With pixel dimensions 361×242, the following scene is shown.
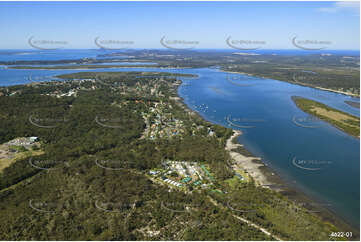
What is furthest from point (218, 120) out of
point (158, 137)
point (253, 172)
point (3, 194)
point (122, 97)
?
point (3, 194)

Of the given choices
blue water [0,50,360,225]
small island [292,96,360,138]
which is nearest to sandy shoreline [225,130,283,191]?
blue water [0,50,360,225]

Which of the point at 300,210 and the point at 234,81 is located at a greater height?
the point at 234,81

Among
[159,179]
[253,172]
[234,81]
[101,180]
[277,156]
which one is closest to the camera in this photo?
[101,180]

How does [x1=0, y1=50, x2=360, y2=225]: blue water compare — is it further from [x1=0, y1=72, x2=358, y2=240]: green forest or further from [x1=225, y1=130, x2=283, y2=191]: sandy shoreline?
[x1=0, y1=72, x2=358, y2=240]: green forest

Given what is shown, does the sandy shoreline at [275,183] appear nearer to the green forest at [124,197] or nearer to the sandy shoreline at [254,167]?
the sandy shoreline at [254,167]

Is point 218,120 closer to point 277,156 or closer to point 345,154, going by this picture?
point 277,156

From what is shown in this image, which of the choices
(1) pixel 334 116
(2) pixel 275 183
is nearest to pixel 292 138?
(2) pixel 275 183

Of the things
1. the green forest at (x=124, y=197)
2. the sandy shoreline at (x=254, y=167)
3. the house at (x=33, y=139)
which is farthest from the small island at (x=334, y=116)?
the house at (x=33, y=139)

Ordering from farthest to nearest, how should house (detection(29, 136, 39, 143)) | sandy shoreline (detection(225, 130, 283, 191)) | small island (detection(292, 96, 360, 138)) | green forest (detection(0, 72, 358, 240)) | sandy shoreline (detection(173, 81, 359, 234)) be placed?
small island (detection(292, 96, 360, 138)) < house (detection(29, 136, 39, 143)) < sandy shoreline (detection(225, 130, 283, 191)) < sandy shoreline (detection(173, 81, 359, 234)) < green forest (detection(0, 72, 358, 240))
